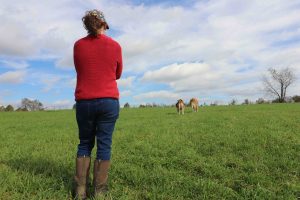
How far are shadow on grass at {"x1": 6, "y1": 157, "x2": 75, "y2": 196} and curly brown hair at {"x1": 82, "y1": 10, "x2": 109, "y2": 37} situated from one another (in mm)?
2561

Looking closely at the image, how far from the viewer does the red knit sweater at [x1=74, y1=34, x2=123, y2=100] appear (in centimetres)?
570

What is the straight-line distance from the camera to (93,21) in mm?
5637

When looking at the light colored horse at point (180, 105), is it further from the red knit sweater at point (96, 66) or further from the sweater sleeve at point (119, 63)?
the red knit sweater at point (96, 66)

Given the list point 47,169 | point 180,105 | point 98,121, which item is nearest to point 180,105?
point 180,105

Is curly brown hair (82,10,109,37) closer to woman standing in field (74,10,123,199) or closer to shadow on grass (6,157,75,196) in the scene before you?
woman standing in field (74,10,123,199)

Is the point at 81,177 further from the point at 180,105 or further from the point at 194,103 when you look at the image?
the point at 194,103

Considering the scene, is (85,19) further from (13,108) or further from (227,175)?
(13,108)

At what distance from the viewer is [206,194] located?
239 inches

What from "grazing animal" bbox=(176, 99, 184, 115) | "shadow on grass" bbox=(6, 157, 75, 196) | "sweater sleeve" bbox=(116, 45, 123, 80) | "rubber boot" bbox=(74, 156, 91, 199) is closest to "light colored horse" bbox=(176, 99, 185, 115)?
"grazing animal" bbox=(176, 99, 184, 115)

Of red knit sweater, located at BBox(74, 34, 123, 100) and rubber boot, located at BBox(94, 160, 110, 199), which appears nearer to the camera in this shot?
red knit sweater, located at BBox(74, 34, 123, 100)

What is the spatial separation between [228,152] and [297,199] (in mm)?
3296

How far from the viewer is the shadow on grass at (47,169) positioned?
21.8 ft

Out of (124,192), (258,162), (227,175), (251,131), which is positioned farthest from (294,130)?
(124,192)

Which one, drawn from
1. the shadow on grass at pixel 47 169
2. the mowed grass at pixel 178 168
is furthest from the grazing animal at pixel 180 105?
the shadow on grass at pixel 47 169
